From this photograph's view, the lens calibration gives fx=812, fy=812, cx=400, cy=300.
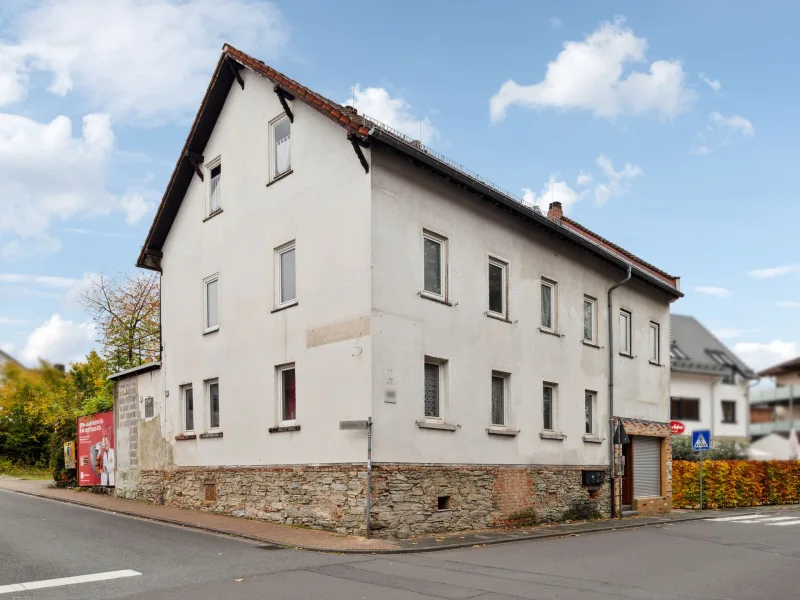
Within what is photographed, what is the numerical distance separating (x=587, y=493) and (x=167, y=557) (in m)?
13.0

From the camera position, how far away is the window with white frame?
17.0m

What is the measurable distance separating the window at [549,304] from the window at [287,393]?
7244 millimetres

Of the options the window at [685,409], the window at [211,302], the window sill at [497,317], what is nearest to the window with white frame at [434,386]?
the window sill at [497,317]

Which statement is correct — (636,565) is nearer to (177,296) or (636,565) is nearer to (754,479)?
(177,296)

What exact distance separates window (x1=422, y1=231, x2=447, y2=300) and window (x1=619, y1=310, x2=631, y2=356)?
31.4ft

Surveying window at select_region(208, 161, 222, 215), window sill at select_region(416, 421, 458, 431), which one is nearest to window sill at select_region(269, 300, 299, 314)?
window sill at select_region(416, 421, 458, 431)

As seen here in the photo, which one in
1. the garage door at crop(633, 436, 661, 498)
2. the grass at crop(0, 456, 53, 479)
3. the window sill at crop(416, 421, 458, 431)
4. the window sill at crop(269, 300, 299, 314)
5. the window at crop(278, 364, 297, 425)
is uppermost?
the window sill at crop(269, 300, 299, 314)

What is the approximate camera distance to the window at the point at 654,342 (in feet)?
88.9

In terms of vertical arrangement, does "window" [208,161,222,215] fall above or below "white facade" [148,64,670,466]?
above

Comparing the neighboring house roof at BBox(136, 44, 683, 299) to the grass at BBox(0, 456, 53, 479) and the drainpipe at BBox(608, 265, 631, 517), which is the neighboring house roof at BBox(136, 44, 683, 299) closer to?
the drainpipe at BBox(608, 265, 631, 517)

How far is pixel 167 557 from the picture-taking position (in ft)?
40.5

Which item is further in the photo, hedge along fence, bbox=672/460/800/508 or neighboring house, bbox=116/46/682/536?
hedge along fence, bbox=672/460/800/508

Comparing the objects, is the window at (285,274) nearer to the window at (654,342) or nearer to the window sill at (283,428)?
A: the window sill at (283,428)

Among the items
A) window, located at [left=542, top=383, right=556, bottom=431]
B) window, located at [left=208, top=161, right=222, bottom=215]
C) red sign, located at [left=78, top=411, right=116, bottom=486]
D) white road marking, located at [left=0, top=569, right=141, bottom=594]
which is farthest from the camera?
red sign, located at [left=78, top=411, right=116, bottom=486]
